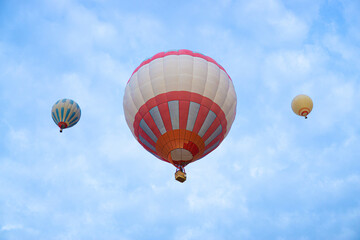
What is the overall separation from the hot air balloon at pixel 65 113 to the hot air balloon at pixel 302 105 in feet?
39.9

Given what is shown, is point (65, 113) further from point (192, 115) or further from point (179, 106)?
point (192, 115)

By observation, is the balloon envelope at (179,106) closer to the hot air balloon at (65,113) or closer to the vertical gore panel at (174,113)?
the vertical gore panel at (174,113)

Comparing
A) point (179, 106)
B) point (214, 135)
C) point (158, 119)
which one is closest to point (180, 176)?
point (214, 135)

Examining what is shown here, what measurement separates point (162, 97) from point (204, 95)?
1889 millimetres

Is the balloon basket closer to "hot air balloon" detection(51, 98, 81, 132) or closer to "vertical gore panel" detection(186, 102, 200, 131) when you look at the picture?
"vertical gore panel" detection(186, 102, 200, 131)

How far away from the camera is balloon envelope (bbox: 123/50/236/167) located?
1652 cm

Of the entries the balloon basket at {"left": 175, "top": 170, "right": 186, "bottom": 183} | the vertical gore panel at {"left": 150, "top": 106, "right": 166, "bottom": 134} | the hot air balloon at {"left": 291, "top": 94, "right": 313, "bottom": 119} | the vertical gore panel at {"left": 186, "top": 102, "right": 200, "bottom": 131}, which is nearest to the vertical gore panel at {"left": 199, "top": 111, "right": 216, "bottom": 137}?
the vertical gore panel at {"left": 186, "top": 102, "right": 200, "bottom": 131}

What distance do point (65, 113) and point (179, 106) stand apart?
298 inches

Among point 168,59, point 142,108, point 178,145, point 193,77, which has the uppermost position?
point 168,59

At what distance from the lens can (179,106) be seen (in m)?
16.5

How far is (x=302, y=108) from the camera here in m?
20.1

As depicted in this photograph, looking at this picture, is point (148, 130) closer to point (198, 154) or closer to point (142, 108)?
point (142, 108)

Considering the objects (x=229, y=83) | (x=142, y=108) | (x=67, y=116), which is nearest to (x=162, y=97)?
(x=142, y=108)

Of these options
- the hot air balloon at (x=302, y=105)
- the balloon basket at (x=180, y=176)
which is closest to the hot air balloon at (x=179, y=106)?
the balloon basket at (x=180, y=176)
